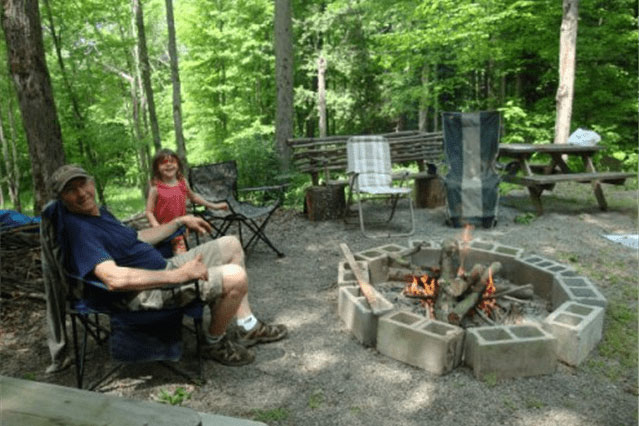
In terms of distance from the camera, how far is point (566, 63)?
8.16 meters

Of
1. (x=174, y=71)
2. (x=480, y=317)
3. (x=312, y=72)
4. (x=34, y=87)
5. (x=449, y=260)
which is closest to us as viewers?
(x=480, y=317)

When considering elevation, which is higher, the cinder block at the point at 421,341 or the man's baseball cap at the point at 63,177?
the man's baseball cap at the point at 63,177

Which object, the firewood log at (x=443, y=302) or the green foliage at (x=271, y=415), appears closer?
the green foliage at (x=271, y=415)

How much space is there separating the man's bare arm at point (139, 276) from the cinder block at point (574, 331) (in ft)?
6.55

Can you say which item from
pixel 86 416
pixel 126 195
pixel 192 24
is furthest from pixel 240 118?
pixel 86 416

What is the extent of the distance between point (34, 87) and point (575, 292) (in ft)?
15.4

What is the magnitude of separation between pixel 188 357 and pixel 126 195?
1848cm

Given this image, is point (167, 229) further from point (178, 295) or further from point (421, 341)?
point (421, 341)

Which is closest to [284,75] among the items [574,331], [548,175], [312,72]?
[548,175]

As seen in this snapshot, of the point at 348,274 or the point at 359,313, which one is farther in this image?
the point at 348,274

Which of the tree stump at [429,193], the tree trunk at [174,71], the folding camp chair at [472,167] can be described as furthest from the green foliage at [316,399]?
the tree trunk at [174,71]

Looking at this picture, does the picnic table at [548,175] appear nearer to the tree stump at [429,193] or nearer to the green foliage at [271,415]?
the tree stump at [429,193]

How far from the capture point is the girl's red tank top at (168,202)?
361 cm

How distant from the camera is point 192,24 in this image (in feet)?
47.1
